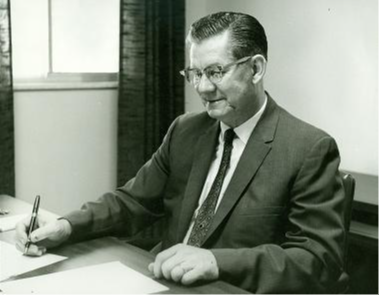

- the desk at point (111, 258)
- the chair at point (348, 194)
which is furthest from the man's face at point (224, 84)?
the desk at point (111, 258)

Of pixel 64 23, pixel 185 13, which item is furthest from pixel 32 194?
pixel 185 13

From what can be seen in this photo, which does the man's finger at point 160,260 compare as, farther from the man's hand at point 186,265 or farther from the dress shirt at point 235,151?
the dress shirt at point 235,151

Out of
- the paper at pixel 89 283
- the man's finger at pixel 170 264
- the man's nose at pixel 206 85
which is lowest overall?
the paper at pixel 89 283

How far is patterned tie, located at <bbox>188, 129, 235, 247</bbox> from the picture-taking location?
5.43 feet

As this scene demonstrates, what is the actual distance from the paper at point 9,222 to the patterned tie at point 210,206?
1.97ft

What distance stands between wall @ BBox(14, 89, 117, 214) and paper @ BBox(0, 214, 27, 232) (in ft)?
4.23

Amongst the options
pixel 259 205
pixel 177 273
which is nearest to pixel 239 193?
pixel 259 205

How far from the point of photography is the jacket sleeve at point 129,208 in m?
1.71

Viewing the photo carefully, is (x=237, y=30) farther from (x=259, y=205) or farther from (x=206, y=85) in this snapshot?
(x=259, y=205)

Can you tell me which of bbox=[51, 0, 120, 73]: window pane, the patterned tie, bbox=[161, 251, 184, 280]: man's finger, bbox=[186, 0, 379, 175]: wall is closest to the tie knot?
the patterned tie

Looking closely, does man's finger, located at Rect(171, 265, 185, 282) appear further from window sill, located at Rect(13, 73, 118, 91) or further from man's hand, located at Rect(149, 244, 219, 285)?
window sill, located at Rect(13, 73, 118, 91)

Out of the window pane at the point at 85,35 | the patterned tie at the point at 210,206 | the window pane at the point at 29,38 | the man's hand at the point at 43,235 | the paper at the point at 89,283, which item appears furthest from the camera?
the window pane at the point at 85,35

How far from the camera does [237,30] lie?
1662 millimetres

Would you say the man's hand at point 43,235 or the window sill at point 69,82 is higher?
the window sill at point 69,82
